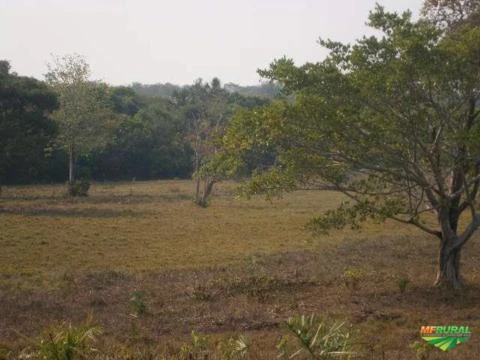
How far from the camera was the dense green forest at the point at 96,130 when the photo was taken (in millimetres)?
34656

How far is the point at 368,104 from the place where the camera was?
11617mm

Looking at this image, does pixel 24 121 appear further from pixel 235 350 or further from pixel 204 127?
pixel 235 350

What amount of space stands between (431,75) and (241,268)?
7.45 meters

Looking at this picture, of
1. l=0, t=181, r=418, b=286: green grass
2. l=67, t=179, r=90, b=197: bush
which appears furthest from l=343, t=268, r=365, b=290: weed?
l=67, t=179, r=90, b=197: bush

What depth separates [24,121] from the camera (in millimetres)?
34625

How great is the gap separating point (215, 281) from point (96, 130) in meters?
29.9

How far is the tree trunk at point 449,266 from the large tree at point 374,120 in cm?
22

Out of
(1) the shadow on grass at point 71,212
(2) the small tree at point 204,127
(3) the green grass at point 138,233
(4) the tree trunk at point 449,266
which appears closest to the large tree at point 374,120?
(4) the tree trunk at point 449,266

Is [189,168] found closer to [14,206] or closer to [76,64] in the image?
[76,64]

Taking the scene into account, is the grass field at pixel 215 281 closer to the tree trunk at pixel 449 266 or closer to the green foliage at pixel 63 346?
the tree trunk at pixel 449 266

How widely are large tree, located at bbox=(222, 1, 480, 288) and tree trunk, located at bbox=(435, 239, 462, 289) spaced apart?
22 cm

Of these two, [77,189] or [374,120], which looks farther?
[77,189]

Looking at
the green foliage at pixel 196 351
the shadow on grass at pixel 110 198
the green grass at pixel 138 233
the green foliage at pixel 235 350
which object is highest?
the green foliage at pixel 235 350
